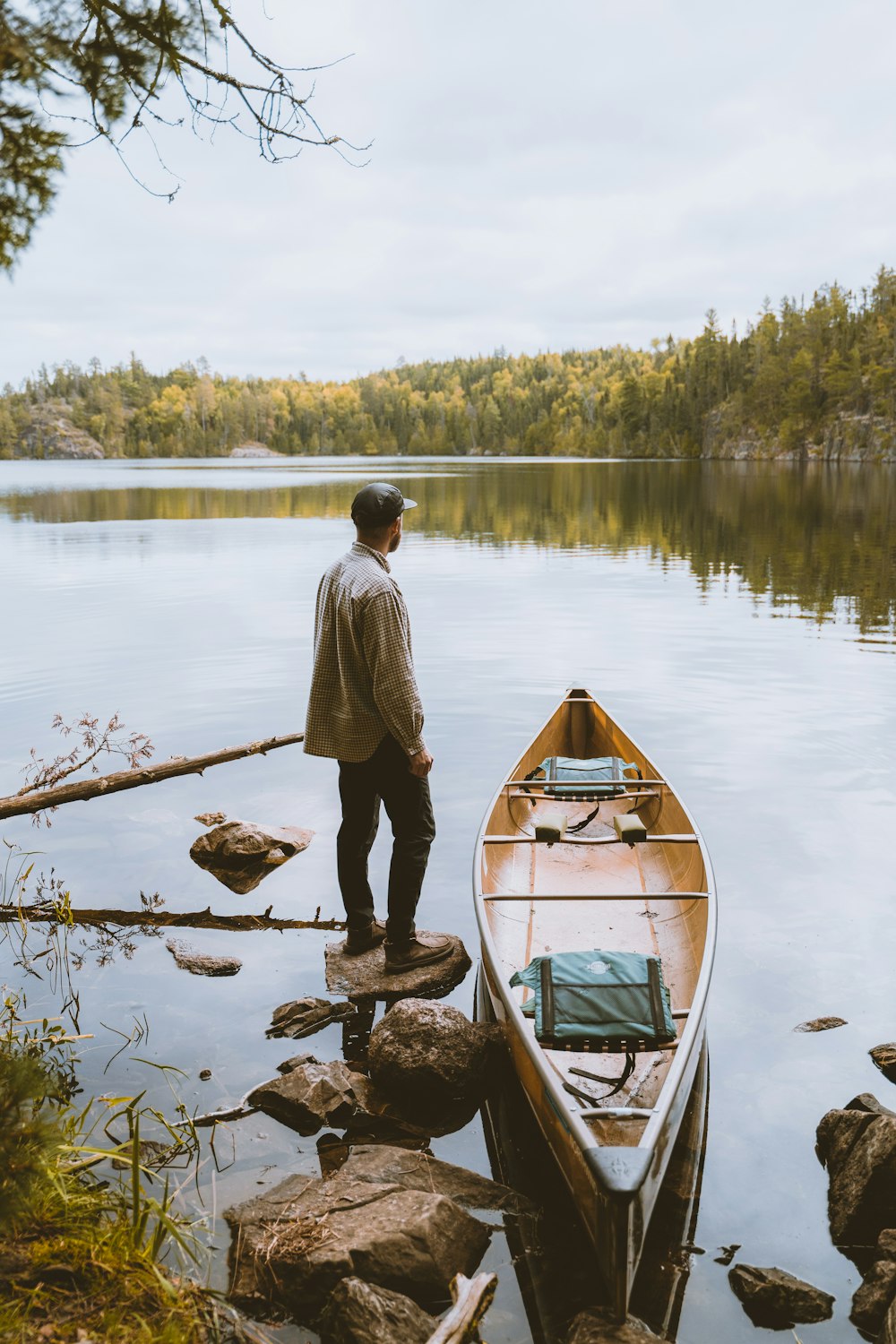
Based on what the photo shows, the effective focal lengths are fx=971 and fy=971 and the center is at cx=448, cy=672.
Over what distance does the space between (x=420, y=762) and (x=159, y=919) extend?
3.34 metres

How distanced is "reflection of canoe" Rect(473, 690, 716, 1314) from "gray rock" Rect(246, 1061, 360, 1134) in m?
0.96

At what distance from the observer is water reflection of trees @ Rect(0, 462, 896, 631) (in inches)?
1065

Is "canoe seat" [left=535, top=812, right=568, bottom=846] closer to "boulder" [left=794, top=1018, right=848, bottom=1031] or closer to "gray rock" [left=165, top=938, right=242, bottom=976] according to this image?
"boulder" [left=794, top=1018, right=848, bottom=1031]

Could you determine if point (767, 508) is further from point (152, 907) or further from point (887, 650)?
point (152, 907)

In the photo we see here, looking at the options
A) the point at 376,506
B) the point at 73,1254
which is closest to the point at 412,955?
the point at 376,506

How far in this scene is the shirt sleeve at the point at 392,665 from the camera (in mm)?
5523

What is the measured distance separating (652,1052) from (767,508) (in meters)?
45.4

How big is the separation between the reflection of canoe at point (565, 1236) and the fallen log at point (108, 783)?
152 inches

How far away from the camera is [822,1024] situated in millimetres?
6109

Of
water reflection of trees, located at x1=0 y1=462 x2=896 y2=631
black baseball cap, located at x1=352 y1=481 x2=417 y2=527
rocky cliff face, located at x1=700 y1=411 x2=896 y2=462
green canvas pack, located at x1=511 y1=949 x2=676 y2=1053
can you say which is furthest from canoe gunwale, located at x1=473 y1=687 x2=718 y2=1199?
rocky cliff face, located at x1=700 y1=411 x2=896 y2=462

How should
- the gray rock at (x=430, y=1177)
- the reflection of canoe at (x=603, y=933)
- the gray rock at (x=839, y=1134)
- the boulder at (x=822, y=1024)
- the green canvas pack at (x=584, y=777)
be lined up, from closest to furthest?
the reflection of canoe at (x=603, y=933) < the gray rock at (x=430, y=1177) < the gray rock at (x=839, y=1134) < the boulder at (x=822, y=1024) < the green canvas pack at (x=584, y=777)

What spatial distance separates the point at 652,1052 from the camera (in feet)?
16.4

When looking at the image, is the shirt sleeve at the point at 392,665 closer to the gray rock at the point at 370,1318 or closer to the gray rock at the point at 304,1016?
the gray rock at the point at 304,1016

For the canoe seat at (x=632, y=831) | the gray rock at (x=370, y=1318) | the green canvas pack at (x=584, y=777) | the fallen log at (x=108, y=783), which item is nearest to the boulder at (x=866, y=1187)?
the gray rock at (x=370, y=1318)
